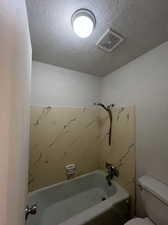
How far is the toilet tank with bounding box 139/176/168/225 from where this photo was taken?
99 cm

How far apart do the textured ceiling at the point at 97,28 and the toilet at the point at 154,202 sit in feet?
5.00

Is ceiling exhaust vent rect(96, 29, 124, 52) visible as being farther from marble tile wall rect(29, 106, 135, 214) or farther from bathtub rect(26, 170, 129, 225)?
bathtub rect(26, 170, 129, 225)

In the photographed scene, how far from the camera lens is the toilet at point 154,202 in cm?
100

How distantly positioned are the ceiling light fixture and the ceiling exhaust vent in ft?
0.62

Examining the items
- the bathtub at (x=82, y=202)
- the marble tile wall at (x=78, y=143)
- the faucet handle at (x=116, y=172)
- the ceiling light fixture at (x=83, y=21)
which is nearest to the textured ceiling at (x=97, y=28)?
the ceiling light fixture at (x=83, y=21)

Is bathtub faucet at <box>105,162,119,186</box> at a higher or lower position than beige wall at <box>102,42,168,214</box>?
lower

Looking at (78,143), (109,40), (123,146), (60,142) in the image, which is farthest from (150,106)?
(60,142)

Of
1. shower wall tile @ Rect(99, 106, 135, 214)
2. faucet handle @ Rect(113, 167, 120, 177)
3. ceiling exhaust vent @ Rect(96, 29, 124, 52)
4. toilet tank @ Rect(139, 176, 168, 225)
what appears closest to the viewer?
toilet tank @ Rect(139, 176, 168, 225)

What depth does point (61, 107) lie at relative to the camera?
6.08ft

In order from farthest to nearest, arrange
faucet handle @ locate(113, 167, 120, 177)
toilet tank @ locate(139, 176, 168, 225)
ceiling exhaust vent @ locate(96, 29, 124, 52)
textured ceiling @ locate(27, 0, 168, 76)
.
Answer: faucet handle @ locate(113, 167, 120, 177) < ceiling exhaust vent @ locate(96, 29, 124, 52) < toilet tank @ locate(139, 176, 168, 225) < textured ceiling @ locate(27, 0, 168, 76)

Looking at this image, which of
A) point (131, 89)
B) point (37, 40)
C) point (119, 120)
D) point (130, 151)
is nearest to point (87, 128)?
point (119, 120)

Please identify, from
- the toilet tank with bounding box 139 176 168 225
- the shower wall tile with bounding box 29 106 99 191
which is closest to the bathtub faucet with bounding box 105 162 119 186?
the shower wall tile with bounding box 29 106 99 191

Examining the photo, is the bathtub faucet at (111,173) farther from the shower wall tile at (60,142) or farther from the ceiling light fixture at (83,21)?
the ceiling light fixture at (83,21)

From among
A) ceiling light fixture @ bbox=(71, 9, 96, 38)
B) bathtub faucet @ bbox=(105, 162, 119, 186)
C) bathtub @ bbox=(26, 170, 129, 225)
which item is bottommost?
bathtub @ bbox=(26, 170, 129, 225)
